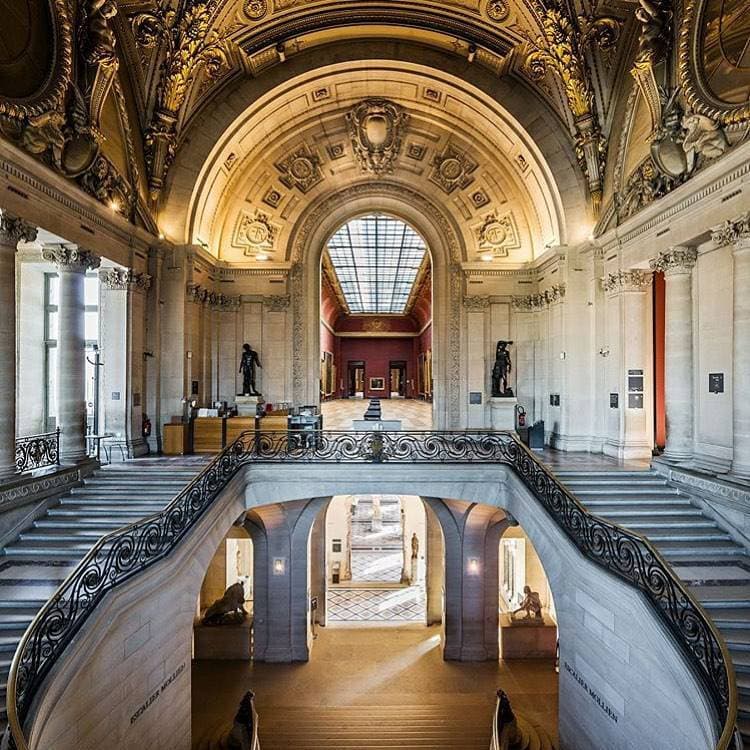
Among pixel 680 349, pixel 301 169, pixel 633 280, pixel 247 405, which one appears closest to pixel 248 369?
pixel 247 405

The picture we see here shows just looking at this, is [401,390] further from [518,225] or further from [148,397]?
[148,397]

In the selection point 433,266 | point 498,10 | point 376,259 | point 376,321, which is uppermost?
point 498,10

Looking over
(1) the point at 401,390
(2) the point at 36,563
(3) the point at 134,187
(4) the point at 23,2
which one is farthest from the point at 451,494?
(1) the point at 401,390

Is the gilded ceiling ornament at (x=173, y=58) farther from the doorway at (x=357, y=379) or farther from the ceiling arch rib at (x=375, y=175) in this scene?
the doorway at (x=357, y=379)

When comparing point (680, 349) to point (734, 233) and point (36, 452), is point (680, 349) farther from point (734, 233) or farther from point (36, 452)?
point (36, 452)

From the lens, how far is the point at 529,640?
1278 cm

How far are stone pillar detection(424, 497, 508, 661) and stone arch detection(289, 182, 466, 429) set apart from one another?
2810mm

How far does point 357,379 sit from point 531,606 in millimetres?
25109

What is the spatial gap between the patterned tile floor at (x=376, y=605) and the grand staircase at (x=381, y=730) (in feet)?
18.6

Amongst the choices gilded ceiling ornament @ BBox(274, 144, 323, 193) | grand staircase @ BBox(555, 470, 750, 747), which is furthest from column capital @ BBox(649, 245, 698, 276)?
gilded ceiling ornament @ BBox(274, 144, 323, 193)

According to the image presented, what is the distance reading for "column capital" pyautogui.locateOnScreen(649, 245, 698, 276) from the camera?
9148mm

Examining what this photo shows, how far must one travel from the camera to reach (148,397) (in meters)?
12.3

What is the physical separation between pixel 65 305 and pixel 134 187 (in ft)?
11.4

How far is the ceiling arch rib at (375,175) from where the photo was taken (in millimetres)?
13297
